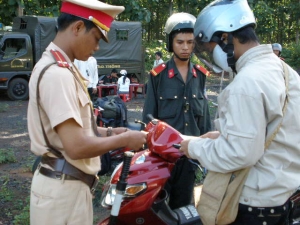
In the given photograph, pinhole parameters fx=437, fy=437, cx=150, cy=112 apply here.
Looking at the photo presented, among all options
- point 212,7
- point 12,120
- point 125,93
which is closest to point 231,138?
point 212,7

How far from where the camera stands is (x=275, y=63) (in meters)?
2.13

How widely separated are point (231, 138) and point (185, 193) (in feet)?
4.79

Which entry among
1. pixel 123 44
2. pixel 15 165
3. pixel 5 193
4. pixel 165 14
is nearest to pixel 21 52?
pixel 123 44

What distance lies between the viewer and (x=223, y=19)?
87.0 inches

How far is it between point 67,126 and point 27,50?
12498 mm

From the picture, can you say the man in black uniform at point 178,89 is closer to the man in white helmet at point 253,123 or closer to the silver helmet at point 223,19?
the silver helmet at point 223,19

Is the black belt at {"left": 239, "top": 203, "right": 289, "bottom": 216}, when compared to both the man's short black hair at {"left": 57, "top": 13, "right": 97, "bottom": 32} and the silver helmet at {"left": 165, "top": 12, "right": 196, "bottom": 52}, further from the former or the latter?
the silver helmet at {"left": 165, "top": 12, "right": 196, "bottom": 52}

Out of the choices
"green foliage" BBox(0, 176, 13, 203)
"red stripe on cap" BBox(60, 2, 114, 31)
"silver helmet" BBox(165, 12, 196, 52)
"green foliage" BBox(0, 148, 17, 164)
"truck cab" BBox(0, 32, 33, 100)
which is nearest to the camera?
"red stripe on cap" BBox(60, 2, 114, 31)

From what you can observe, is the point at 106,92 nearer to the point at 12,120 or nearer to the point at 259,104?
the point at 12,120

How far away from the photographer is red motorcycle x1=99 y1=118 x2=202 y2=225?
9.13 feet

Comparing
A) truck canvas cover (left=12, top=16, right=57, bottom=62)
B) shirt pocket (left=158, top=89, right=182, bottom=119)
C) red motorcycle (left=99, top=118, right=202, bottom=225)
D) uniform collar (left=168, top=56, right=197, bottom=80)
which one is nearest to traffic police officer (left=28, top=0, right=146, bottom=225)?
red motorcycle (left=99, top=118, right=202, bottom=225)

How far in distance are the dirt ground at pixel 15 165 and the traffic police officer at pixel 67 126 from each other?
240cm

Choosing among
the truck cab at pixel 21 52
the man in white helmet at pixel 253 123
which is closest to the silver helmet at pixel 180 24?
the man in white helmet at pixel 253 123

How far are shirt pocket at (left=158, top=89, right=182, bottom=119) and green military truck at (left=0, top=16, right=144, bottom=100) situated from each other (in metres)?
10.2
